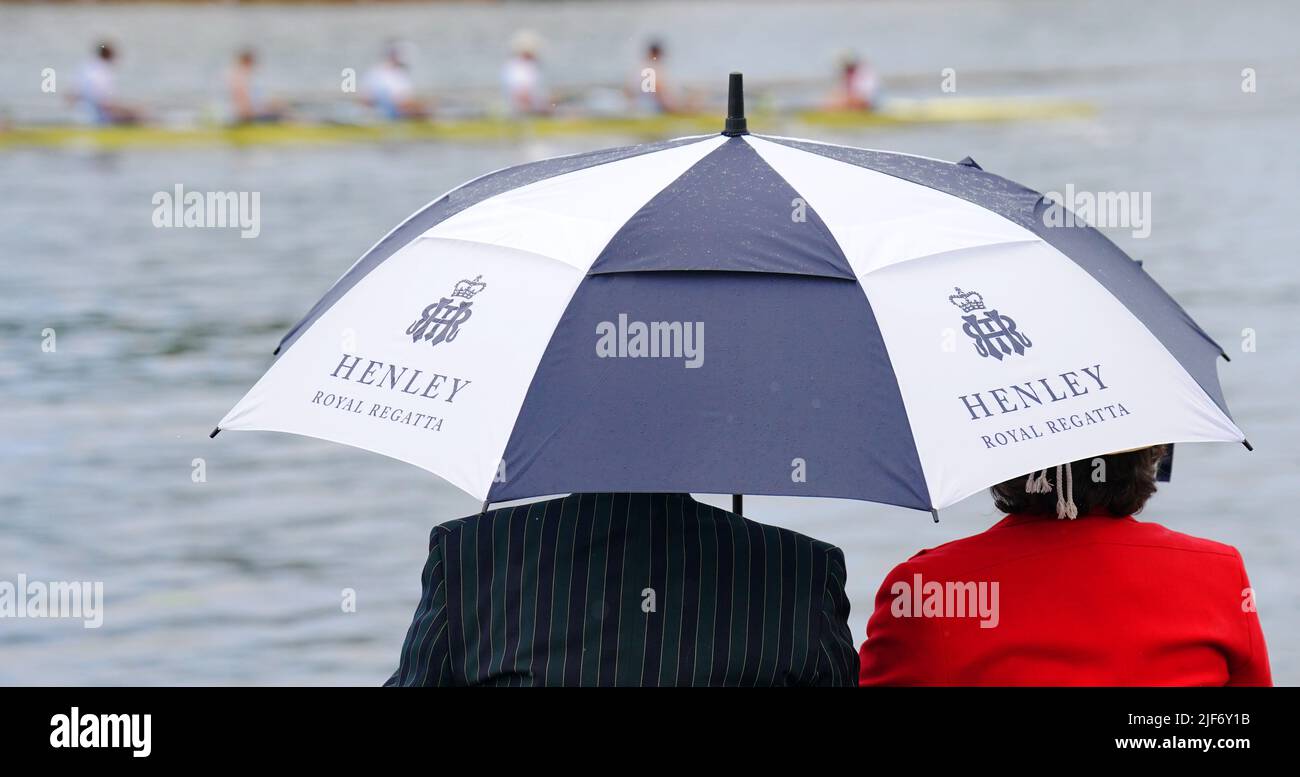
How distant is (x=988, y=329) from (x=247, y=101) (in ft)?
78.9

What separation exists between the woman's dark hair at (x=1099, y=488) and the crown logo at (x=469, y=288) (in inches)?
43.7

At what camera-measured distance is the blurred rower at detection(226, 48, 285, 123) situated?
2575 centimetres

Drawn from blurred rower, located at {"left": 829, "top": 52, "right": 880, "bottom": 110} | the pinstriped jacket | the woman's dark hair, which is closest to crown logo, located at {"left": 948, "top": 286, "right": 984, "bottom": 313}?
the woman's dark hair

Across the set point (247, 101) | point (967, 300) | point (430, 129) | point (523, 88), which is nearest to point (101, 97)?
point (247, 101)

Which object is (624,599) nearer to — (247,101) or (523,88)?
(247,101)

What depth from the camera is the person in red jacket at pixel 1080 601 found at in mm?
3328

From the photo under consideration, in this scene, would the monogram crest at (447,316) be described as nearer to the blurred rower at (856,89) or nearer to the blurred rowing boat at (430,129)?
the blurred rowing boat at (430,129)

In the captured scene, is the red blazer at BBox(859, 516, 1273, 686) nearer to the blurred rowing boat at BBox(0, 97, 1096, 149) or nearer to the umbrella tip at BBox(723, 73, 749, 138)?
the umbrella tip at BBox(723, 73, 749, 138)

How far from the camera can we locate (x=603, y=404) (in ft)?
10.8

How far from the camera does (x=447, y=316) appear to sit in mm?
3562

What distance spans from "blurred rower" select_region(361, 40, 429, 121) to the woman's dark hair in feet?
79.2

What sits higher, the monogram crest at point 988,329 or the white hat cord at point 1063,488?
the monogram crest at point 988,329

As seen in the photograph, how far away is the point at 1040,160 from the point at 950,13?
50739 millimetres

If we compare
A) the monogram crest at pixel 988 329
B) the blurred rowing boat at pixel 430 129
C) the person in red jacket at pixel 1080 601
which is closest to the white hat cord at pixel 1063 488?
the person in red jacket at pixel 1080 601
